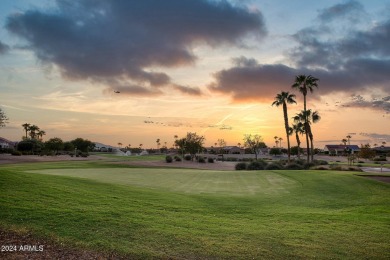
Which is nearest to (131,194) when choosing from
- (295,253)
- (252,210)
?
(252,210)

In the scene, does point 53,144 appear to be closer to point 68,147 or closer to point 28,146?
point 28,146

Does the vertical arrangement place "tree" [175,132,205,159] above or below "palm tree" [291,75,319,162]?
below

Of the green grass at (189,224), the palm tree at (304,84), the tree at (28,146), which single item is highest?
the palm tree at (304,84)

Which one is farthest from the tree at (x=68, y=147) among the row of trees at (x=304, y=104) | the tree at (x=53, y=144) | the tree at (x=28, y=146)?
the row of trees at (x=304, y=104)

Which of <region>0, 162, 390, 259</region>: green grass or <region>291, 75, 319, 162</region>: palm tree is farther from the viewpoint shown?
<region>291, 75, 319, 162</region>: palm tree

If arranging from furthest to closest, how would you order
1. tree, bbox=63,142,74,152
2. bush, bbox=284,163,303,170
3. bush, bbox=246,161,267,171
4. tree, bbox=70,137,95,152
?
1. tree, bbox=70,137,95,152
2. tree, bbox=63,142,74,152
3. bush, bbox=246,161,267,171
4. bush, bbox=284,163,303,170

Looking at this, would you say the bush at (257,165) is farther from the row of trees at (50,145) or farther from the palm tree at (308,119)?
the row of trees at (50,145)

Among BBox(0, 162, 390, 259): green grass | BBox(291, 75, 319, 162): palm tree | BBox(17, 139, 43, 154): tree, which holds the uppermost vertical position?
BBox(291, 75, 319, 162): palm tree

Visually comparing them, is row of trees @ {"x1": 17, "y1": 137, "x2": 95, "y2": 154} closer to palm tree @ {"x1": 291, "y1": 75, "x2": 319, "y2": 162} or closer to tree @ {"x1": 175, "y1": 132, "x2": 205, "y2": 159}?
tree @ {"x1": 175, "y1": 132, "x2": 205, "y2": 159}

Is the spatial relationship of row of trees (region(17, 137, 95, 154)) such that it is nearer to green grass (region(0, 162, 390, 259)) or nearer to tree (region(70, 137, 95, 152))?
tree (region(70, 137, 95, 152))

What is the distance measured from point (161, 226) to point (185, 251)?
7.55 ft

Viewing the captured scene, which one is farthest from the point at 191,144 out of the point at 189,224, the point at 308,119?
the point at 189,224

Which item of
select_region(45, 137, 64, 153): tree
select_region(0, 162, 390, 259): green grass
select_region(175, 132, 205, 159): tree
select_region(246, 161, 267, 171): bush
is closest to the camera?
select_region(0, 162, 390, 259): green grass

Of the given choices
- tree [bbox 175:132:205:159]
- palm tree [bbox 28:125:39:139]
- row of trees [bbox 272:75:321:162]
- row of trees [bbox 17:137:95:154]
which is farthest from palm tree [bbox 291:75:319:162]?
palm tree [bbox 28:125:39:139]
